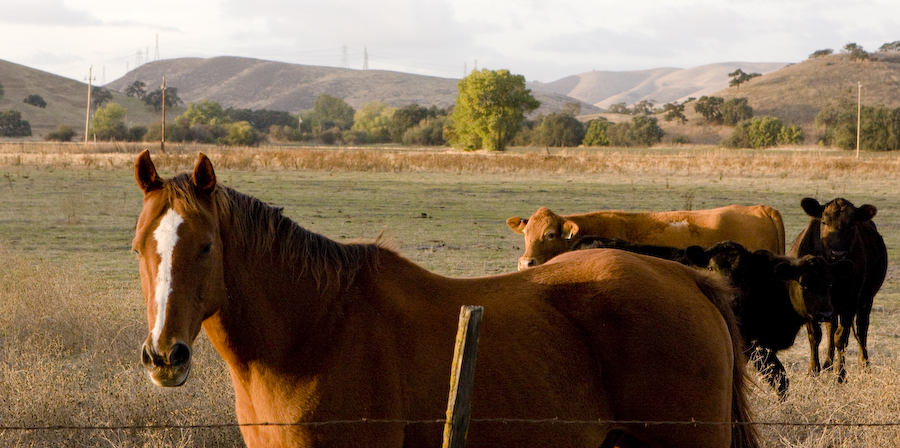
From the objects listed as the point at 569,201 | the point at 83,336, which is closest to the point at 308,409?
the point at 83,336

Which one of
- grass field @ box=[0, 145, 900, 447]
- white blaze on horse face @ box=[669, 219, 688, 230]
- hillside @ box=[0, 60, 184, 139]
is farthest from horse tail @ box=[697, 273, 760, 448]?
hillside @ box=[0, 60, 184, 139]

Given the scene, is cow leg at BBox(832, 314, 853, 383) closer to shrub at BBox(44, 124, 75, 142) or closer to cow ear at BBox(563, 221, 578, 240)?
cow ear at BBox(563, 221, 578, 240)

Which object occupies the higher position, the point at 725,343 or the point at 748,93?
the point at 748,93

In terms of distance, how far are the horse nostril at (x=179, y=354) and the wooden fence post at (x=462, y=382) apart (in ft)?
3.20

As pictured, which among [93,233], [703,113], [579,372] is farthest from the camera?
[703,113]

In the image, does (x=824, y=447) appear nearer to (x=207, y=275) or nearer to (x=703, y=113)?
(x=207, y=275)

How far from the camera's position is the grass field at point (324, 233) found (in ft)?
16.4

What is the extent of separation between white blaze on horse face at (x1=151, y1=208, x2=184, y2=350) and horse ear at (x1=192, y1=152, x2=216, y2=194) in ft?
0.53

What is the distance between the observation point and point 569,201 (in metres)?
22.4

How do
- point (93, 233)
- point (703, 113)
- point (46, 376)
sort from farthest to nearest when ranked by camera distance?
1. point (703, 113)
2. point (93, 233)
3. point (46, 376)

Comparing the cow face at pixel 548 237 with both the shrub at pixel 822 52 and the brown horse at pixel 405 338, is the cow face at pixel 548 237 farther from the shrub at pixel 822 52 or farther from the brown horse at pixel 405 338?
the shrub at pixel 822 52

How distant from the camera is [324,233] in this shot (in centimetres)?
1505

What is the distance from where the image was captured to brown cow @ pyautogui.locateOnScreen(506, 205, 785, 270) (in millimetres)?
9500

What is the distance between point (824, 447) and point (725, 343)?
7.26 ft
